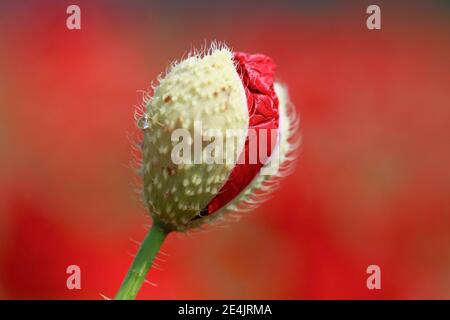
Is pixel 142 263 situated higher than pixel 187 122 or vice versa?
pixel 187 122

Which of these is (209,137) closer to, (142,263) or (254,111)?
(254,111)

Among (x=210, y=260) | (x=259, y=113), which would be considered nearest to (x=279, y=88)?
(x=259, y=113)

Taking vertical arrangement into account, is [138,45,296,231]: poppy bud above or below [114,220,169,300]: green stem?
above

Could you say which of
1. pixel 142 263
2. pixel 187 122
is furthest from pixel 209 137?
pixel 142 263
